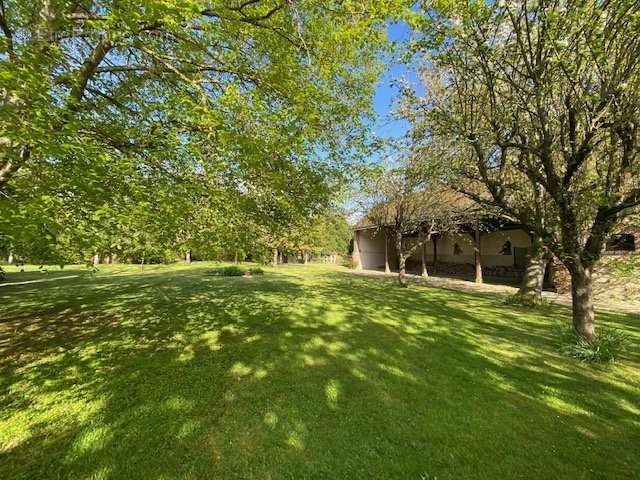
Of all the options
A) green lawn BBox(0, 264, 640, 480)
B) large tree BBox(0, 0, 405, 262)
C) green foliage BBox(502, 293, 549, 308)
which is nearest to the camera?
green lawn BBox(0, 264, 640, 480)

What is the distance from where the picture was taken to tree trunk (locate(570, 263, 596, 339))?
5559mm

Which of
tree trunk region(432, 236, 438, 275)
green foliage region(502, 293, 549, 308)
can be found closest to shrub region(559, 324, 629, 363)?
green foliage region(502, 293, 549, 308)

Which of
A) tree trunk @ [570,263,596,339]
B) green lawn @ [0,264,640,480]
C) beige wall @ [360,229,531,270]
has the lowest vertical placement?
green lawn @ [0,264,640,480]

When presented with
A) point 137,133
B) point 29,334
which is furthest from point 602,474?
point 29,334

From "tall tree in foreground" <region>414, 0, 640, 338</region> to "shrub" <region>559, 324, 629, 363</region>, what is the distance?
0.22 m

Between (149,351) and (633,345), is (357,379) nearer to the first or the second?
(149,351)

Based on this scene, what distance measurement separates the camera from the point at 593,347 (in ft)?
17.3

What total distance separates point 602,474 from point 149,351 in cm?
640

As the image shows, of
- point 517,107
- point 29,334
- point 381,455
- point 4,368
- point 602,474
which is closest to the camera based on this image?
point 602,474

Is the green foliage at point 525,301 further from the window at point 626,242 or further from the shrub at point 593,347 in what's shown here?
the window at point 626,242

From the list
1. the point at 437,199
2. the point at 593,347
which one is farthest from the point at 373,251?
the point at 593,347

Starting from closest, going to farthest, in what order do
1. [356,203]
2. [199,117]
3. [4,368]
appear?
[199,117] < [4,368] < [356,203]

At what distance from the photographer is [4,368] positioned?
4.48 meters

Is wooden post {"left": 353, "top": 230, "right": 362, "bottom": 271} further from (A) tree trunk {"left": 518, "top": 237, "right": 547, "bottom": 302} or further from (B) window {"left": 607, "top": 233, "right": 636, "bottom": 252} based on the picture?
(B) window {"left": 607, "top": 233, "right": 636, "bottom": 252}
